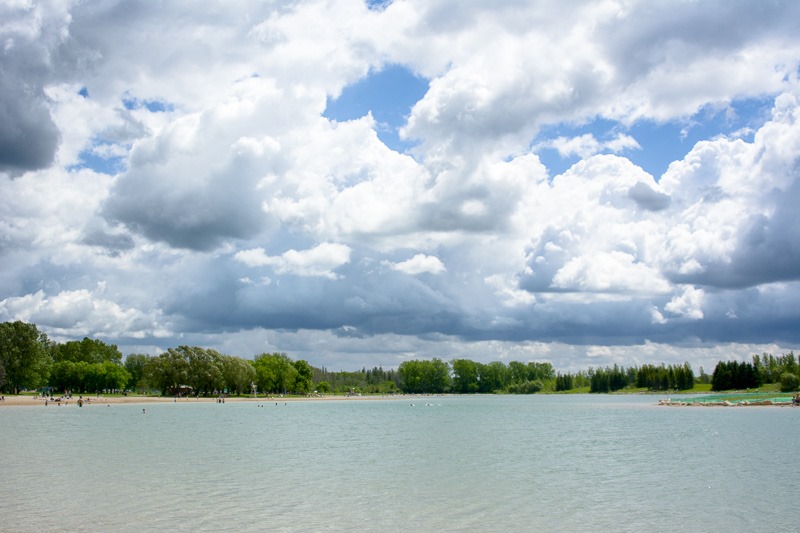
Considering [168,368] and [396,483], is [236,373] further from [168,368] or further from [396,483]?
[396,483]

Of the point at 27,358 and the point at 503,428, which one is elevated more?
the point at 27,358

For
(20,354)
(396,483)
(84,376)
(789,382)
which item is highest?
(20,354)

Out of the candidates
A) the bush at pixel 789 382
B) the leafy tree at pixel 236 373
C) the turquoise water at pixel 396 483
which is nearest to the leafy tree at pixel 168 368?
the leafy tree at pixel 236 373

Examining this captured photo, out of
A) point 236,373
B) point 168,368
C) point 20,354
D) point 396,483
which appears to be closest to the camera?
point 396,483

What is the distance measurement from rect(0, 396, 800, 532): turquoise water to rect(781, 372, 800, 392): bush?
15100 centimetres

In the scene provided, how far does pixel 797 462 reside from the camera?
135 feet

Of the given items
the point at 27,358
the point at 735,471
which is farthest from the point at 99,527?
the point at 27,358

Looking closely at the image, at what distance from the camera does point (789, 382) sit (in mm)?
191750

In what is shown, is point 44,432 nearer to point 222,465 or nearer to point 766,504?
point 222,465

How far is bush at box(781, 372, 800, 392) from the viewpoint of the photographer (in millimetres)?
190125

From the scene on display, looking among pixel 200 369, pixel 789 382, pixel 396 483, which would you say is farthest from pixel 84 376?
pixel 789 382

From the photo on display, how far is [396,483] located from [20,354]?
492 feet

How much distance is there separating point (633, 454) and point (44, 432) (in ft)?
175

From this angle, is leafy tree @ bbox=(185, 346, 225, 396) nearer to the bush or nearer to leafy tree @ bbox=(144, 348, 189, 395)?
leafy tree @ bbox=(144, 348, 189, 395)
